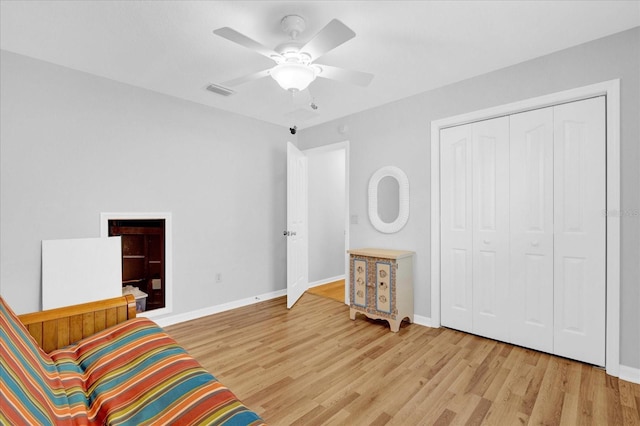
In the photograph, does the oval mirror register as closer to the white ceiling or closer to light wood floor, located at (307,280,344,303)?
the white ceiling

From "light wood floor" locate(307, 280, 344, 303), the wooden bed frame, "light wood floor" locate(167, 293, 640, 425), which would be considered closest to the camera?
the wooden bed frame

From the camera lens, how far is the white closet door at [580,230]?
7.63 ft

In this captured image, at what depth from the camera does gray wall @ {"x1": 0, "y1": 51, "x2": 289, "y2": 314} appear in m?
2.52

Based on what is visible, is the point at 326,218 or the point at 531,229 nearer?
the point at 531,229

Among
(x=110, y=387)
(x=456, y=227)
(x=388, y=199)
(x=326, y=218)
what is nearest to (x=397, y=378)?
(x=456, y=227)

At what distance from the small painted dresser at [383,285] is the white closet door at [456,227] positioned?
365mm

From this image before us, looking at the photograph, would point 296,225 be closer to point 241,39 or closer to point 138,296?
point 138,296

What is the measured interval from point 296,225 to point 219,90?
184 centimetres

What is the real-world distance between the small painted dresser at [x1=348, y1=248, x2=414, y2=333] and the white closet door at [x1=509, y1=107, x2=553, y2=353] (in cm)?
94

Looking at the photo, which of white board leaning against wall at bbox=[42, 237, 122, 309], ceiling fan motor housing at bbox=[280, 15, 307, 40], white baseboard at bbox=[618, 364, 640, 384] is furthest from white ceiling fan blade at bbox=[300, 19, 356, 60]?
white baseboard at bbox=[618, 364, 640, 384]

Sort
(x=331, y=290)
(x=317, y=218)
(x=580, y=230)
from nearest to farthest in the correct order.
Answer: (x=580, y=230) → (x=331, y=290) → (x=317, y=218)

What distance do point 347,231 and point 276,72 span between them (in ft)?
7.72

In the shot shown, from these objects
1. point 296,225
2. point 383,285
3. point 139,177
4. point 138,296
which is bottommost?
point 138,296

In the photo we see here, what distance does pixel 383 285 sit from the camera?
3.20 metres
